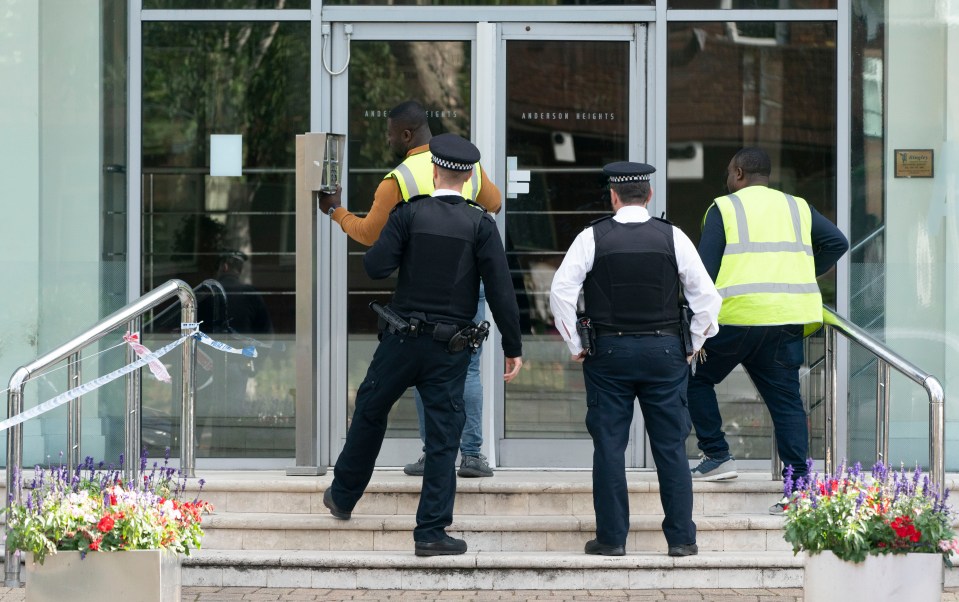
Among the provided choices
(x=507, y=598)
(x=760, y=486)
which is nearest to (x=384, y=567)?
(x=507, y=598)

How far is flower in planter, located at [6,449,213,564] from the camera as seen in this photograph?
189 inches

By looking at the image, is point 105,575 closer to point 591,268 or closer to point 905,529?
point 591,268

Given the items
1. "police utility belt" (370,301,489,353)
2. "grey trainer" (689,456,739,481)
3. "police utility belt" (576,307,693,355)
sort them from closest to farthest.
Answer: "police utility belt" (370,301,489,353)
"police utility belt" (576,307,693,355)
"grey trainer" (689,456,739,481)

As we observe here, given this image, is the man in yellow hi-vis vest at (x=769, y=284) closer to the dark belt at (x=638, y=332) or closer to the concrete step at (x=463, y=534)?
the concrete step at (x=463, y=534)

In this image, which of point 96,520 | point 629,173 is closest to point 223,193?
point 629,173

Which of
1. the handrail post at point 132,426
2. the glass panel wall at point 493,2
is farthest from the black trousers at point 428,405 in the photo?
the glass panel wall at point 493,2

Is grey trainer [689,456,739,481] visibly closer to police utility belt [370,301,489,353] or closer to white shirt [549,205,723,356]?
white shirt [549,205,723,356]

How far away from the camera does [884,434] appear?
666cm

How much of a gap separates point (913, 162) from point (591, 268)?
2295mm

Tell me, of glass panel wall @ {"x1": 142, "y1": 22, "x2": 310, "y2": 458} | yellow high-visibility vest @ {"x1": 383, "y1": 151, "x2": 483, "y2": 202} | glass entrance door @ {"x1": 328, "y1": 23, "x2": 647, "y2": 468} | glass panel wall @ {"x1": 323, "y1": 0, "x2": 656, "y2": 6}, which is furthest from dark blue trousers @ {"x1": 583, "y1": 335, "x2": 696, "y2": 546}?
glass panel wall @ {"x1": 323, "y1": 0, "x2": 656, "y2": 6}

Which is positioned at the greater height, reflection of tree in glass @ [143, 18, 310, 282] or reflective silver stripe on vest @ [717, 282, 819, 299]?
reflection of tree in glass @ [143, 18, 310, 282]

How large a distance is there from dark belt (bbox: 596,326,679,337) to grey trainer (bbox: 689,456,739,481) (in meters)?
1.05

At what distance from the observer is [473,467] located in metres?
6.96

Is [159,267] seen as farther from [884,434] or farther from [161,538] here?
[884,434]
